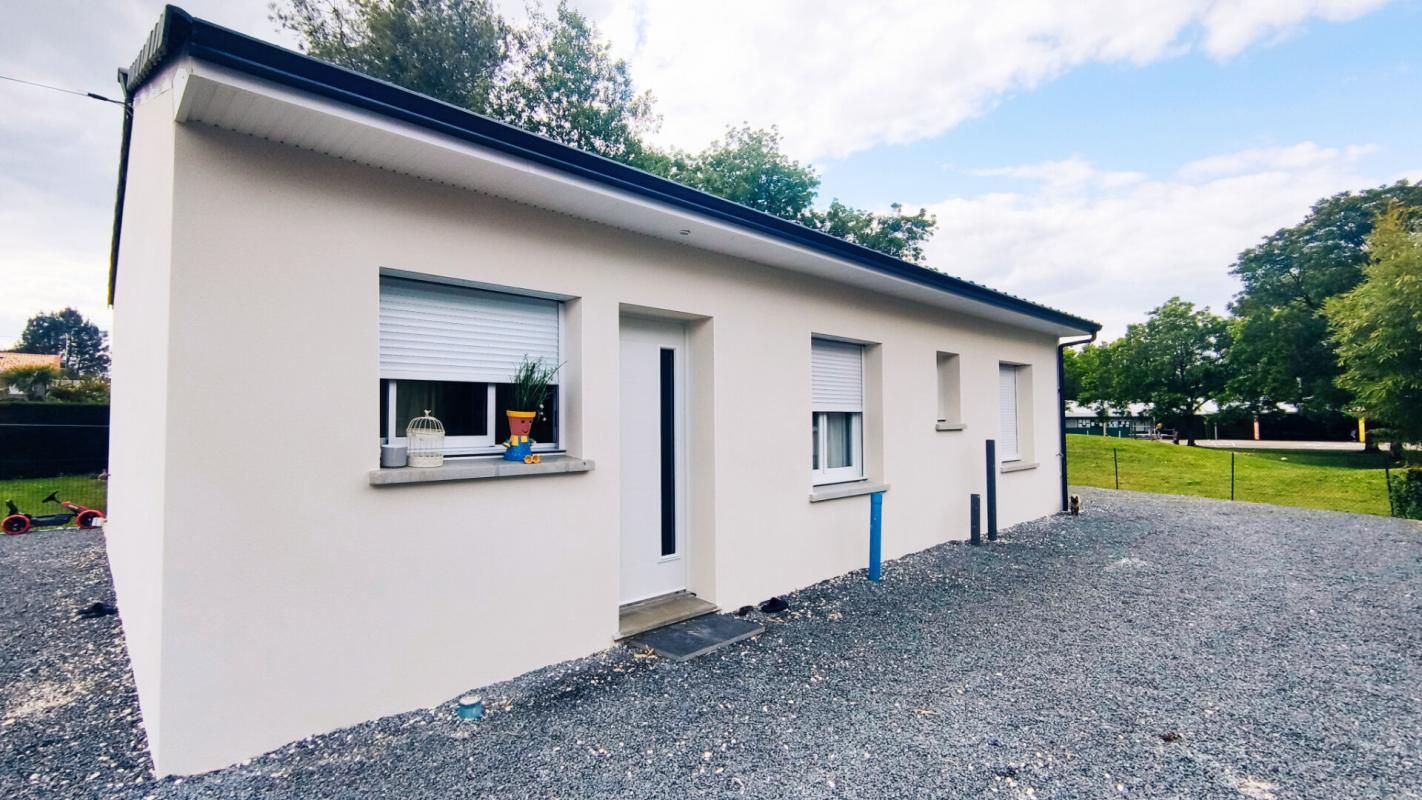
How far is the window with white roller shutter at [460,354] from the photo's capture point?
135 inches

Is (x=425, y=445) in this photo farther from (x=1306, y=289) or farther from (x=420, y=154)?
(x=1306, y=289)

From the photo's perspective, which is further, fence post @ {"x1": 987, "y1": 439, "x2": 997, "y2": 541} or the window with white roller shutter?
fence post @ {"x1": 987, "y1": 439, "x2": 997, "y2": 541}

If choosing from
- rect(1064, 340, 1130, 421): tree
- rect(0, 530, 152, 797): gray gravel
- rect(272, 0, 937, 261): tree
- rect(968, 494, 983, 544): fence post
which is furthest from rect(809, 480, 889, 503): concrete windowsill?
rect(1064, 340, 1130, 421): tree

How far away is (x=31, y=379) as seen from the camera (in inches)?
860

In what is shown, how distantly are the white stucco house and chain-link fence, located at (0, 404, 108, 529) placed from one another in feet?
32.0

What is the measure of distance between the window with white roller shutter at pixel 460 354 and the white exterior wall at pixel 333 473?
0.22 m

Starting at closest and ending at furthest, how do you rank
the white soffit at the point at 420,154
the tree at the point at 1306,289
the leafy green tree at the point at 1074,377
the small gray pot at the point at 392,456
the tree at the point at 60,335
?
the white soffit at the point at 420,154
the small gray pot at the point at 392,456
the tree at the point at 1306,289
the leafy green tree at the point at 1074,377
the tree at the point at 60,335

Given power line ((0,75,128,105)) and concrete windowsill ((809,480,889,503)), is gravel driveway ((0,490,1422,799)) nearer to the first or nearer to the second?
concrete windowsill ((809,480,889,503))

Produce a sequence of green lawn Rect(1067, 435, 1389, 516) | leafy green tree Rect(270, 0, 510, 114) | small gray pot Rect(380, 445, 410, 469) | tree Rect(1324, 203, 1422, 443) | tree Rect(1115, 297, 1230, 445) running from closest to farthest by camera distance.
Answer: small gray pot Rect(380, 445, 410, 469), tree Rect(1324, 203, 1422, 443), green lawn Rect(1067, 435, 1389, 516), leafy green tree Rect(270, 0, 510, 114), tree Rect(1115, 297, 1230, 445)

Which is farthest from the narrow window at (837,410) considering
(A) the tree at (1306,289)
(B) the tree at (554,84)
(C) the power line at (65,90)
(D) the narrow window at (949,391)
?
(A) the tree at (1306,289)

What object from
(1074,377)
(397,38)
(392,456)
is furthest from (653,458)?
(1074,377)

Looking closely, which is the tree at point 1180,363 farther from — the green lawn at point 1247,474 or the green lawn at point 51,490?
the green lawn at point 51,490

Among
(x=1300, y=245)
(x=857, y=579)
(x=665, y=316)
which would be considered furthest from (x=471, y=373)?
(x=1300, y=245)

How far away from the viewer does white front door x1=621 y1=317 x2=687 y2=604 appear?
4.60 metres
